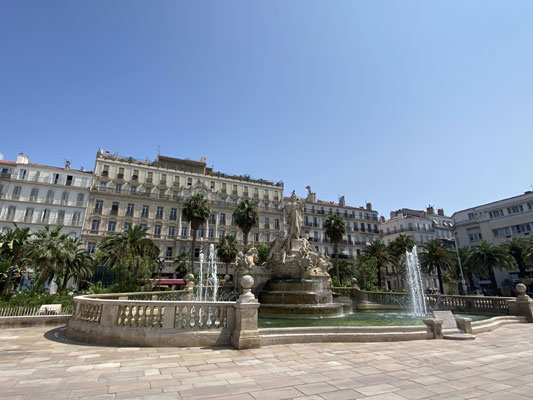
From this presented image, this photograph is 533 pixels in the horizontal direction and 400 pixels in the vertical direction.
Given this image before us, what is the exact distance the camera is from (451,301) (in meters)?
19.1

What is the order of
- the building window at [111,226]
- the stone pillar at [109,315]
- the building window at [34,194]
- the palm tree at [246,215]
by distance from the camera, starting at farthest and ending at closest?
1. the building window at [111,226]
2. the building window at [34,194]
3. the palm tree at [246,215]
4. the stone pillar at [109,315]

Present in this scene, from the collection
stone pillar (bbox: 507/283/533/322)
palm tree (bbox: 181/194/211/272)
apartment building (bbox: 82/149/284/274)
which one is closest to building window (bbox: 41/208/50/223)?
apartment building (bbox: 82/149/284/274)

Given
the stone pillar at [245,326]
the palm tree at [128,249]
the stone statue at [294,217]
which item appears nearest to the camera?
the stone pillar at [245,326]

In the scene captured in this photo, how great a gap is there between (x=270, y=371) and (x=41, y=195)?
5320 cm

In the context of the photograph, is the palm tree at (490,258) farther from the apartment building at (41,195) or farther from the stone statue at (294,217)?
the apartment building at (41,195)

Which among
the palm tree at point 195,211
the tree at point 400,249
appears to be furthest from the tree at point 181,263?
the tree at point 400,249

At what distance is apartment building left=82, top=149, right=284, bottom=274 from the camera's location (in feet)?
161

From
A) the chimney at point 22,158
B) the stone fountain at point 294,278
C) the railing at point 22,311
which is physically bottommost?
the railing at point 22,311

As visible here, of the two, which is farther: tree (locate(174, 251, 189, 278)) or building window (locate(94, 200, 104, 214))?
building window (locate(94, 200, 104, 214))

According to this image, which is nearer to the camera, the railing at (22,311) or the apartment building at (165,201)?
the railing at (22,311)

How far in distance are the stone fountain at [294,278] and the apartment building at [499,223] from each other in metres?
45.6

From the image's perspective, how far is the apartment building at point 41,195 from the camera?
44.0 m

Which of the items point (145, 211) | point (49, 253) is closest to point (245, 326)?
point (49, 253)

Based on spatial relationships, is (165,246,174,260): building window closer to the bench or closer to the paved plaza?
the paved plaza
